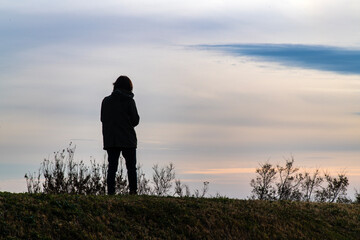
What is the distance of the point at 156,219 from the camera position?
1052cm

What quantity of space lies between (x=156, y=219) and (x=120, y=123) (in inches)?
100

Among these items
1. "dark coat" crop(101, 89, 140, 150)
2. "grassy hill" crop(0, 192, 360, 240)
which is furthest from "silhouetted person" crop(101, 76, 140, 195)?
"grassy hill" crop(0, 192, 360, 240)

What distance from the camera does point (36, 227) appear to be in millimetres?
9117

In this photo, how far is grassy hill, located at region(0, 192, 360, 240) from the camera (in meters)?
9.28

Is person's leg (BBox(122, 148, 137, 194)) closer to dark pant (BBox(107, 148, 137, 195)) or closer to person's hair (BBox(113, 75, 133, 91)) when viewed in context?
dark pant (BBox(107, 148, 137, 195))

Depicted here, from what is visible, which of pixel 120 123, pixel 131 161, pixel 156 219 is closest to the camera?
pixel 156 219

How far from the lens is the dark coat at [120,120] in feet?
38.8

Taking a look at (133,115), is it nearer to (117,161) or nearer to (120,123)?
(120,123)

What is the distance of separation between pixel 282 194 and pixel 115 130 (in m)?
10.5

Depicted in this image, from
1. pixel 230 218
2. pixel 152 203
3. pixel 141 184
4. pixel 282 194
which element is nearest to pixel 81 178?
pixel 141 184


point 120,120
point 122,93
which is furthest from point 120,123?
point 122,93

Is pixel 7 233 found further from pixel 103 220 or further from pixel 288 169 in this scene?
pixel 288 169

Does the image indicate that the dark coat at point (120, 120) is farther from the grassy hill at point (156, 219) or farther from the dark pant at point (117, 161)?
the grassy hill at point (156, 219)

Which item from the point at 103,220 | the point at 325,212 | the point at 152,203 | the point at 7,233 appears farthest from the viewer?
the point at 325,212
